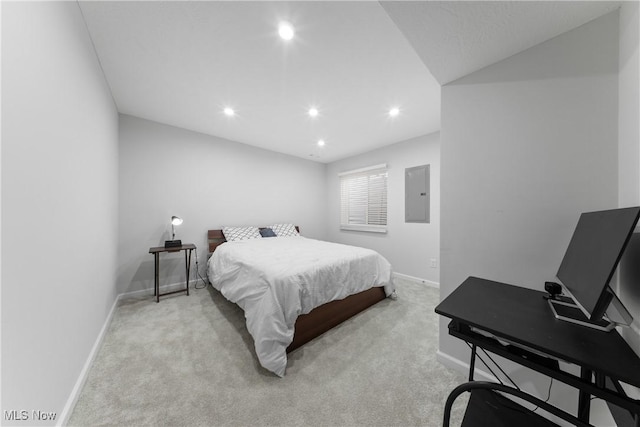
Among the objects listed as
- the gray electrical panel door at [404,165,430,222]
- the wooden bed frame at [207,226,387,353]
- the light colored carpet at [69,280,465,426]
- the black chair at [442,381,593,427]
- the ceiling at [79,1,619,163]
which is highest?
the ceiling at [79,1,619,163]

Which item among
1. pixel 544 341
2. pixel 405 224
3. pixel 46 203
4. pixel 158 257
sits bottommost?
pixel 158 257

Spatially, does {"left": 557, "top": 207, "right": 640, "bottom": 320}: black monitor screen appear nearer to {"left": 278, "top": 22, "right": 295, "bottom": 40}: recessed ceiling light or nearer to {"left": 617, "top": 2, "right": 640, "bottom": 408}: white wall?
{"left": 617, "top": 2, "right": 640, "bottom": 408}: white wall

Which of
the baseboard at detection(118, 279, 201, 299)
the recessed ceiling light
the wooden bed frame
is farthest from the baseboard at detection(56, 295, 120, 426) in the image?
the recessed ceiling light

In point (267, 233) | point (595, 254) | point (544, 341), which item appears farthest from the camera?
point (267, 233)

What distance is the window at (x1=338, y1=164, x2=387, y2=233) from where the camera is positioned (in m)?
4.06

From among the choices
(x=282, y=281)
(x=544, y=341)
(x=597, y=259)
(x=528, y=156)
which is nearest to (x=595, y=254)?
(x=597, y=259)

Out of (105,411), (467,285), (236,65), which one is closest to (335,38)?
(236,65)

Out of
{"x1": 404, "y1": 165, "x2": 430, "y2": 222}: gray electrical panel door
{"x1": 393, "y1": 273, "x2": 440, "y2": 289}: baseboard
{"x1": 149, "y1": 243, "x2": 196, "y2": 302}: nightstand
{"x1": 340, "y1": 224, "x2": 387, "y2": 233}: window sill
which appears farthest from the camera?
{"x1": 340, "y1": 224, "x2": 387, "y2": 233}: window sill

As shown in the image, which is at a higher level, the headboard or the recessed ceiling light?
the recessed ceiling light

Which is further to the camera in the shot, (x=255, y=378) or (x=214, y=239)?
(x=214, y=239)

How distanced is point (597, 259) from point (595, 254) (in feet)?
0.12

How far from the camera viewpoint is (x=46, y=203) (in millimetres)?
1003

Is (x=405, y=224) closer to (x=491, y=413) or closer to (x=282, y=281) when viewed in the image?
(x=282, y=281)

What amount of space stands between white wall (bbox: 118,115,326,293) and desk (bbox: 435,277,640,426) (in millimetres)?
3473
